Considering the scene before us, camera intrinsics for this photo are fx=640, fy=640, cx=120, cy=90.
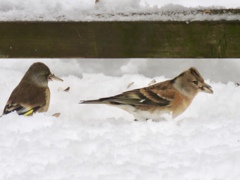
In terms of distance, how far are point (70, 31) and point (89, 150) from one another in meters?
1.57

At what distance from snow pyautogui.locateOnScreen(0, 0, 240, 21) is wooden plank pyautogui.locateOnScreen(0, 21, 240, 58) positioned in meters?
0.04

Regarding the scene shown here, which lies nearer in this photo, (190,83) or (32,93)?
(190,83)

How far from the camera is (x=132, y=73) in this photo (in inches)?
230

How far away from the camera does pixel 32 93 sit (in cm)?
544

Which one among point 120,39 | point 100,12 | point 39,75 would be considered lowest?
point 39,75

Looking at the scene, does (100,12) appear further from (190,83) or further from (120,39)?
(190,83)

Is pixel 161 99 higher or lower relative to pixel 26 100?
higher

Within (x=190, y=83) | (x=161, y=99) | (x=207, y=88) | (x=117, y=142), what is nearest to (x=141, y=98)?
(x=161, y=99)

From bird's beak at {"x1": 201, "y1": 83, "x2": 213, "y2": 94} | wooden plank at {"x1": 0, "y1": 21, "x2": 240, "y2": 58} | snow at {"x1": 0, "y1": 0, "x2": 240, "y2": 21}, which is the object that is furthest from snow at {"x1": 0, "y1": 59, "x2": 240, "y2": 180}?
snow at {"x1": 0, "y1": 0, "x2": 240, "y2": 21}

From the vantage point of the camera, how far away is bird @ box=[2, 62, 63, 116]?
16.7 ft

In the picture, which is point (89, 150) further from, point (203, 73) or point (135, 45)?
point (203, 73)

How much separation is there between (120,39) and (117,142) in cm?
140

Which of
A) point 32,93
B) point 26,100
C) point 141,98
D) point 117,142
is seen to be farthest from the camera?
point 32,93

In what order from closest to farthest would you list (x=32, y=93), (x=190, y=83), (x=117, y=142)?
(x=117, y=142), (x=190, y=83), (x=32, y=93)
